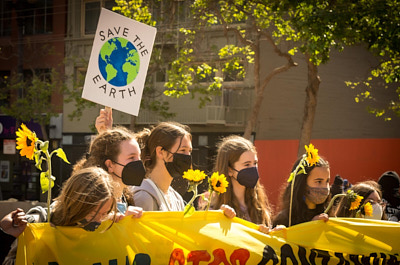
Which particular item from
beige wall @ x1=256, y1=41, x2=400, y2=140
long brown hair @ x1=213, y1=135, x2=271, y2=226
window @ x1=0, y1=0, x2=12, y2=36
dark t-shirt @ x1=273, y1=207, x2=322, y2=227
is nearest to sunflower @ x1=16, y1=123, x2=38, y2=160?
long brown hair @ x1=213, y1=135, x2=271, y2=226

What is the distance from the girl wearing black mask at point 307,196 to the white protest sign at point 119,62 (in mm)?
Result: 1442

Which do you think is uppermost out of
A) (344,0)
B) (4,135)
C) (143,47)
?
(344,0)

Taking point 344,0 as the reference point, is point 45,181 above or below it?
below

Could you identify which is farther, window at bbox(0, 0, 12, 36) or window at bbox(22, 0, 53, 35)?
window at bbox(0, 0, 12, 36)

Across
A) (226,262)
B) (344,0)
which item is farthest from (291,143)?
(226,262)

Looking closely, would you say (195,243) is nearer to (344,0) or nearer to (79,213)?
(79,213)

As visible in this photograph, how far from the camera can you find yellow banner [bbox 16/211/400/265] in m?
3.71

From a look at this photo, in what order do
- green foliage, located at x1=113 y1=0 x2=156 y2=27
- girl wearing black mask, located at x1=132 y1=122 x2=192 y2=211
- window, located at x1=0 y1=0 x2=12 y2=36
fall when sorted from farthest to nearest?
window, located at x1=0 y1=0 x2=12 y2=36 < green foliage, located at x1=113 y1=0 x2=156 y2=27 < girl wearing black mask, located at x1=132 y1=122 x2=192 y2=211

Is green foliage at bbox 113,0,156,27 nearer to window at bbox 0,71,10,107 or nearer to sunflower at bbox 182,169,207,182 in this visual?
window at bbox 0,71,10,107

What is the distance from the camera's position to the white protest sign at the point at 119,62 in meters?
5.59

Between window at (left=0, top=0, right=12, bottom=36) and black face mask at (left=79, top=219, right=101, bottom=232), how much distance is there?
93.4ft

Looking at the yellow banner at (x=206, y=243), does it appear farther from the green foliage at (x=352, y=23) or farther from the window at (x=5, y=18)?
the window at (x=5, y=18)

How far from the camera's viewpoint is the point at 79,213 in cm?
369

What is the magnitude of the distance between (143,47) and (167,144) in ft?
3.51
